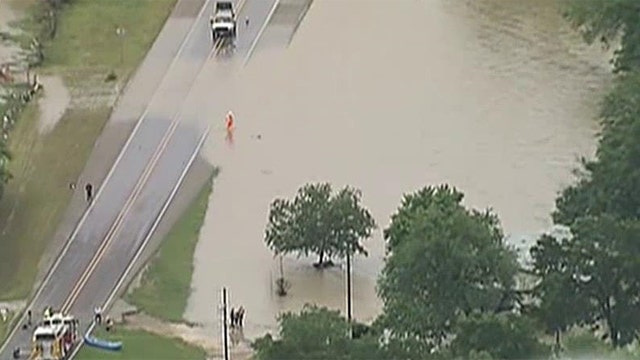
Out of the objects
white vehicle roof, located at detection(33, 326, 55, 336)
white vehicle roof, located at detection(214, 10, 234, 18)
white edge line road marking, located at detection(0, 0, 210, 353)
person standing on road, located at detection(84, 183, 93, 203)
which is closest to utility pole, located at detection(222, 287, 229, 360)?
white vehicle roof, located at detection(33, 326, 55, 336)

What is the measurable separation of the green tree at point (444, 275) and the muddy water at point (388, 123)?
2421 mm

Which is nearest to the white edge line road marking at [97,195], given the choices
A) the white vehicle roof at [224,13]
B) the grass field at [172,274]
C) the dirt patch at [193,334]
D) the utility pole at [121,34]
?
the white vehicle roof at [224,13]

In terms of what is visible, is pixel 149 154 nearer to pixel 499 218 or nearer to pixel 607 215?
pixel 499 218

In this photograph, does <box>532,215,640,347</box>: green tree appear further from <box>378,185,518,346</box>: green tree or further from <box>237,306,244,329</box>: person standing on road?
<box>237,306,244,329</box>: person standing on road

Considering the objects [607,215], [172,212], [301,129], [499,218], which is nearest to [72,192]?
[172,212]

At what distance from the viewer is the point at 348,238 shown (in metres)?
26.0

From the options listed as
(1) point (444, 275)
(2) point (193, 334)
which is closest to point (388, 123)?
(2) point (193, 334)

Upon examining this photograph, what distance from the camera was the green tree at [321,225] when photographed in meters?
25.8

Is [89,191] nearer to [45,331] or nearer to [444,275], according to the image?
[45,331]

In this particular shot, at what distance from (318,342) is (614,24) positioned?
14.9 metres

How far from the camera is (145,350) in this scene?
80.1 feet

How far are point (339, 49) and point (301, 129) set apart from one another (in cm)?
430

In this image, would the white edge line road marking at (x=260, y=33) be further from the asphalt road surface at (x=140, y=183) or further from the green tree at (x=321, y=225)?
the green tree at (x=321, y=225)

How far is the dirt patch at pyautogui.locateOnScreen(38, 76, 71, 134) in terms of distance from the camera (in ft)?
107
